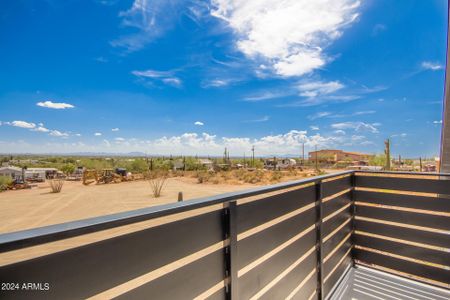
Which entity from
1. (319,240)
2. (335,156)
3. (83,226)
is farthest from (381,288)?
(335,156)

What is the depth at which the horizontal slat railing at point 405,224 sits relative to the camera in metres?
1.82

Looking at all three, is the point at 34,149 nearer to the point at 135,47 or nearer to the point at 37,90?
the point at 37,90

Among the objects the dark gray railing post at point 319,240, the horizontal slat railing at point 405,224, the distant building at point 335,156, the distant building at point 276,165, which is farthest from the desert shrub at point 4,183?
the distant building at point 335,156

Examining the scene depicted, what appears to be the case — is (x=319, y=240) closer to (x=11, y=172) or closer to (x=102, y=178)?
(x=102, y=178)

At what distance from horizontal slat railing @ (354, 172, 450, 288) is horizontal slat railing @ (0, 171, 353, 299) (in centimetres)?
92

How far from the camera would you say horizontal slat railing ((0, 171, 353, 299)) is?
1.49 ft

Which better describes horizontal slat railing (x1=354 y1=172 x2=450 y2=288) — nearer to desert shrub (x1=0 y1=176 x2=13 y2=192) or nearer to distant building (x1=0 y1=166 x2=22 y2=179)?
desert shrub (x1=0 y1=176 x2=13 y2=192)

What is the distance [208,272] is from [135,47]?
20.3m

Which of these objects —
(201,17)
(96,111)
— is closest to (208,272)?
(201,17)

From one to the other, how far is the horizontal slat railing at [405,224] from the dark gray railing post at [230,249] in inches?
70.0

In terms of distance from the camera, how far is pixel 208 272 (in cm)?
79

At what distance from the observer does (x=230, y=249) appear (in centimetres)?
85

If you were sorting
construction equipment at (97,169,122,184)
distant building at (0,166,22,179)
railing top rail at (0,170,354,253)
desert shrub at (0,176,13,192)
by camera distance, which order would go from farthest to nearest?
distant building at (0,166,22,179) < construction equipment at (97,169,122,184) < desert shrub at (0,176,13,192) < railing top rail at (0,170,354,253)

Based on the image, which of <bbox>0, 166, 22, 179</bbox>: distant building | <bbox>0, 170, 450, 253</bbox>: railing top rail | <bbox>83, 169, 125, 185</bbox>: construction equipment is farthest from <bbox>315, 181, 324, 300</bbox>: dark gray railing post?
<bbox>0, 166, 22, 179</bbox>: distant building
